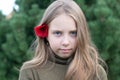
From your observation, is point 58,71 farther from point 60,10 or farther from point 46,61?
point 60,10

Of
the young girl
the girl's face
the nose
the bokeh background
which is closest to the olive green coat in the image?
the young girl

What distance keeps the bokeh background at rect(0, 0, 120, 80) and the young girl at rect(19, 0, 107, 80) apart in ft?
5.17

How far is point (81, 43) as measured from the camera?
337cm

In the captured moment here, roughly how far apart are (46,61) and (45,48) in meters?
0.10

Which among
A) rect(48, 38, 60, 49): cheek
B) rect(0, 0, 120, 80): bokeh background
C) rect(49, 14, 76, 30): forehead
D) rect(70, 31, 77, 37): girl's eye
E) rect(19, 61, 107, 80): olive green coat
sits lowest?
rect(0, 0, 120, 80): bokeh background

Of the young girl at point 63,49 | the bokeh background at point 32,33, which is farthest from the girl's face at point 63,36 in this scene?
the bokeh background at point 32,33

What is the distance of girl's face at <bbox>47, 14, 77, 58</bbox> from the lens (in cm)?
Answer: 327

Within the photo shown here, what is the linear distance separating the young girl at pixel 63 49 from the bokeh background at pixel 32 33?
5.17 ft

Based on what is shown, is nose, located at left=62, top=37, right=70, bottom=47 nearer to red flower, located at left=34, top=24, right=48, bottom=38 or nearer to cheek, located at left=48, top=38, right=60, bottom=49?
cheek, located at left=48, top=38, right=60, bottom=49

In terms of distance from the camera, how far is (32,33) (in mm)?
5441

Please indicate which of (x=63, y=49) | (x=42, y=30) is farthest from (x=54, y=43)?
(x=42, y=30)

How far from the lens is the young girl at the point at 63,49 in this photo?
10.8ft

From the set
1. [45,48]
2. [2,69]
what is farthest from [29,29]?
[45,48]

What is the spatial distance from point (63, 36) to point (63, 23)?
0.09 m
